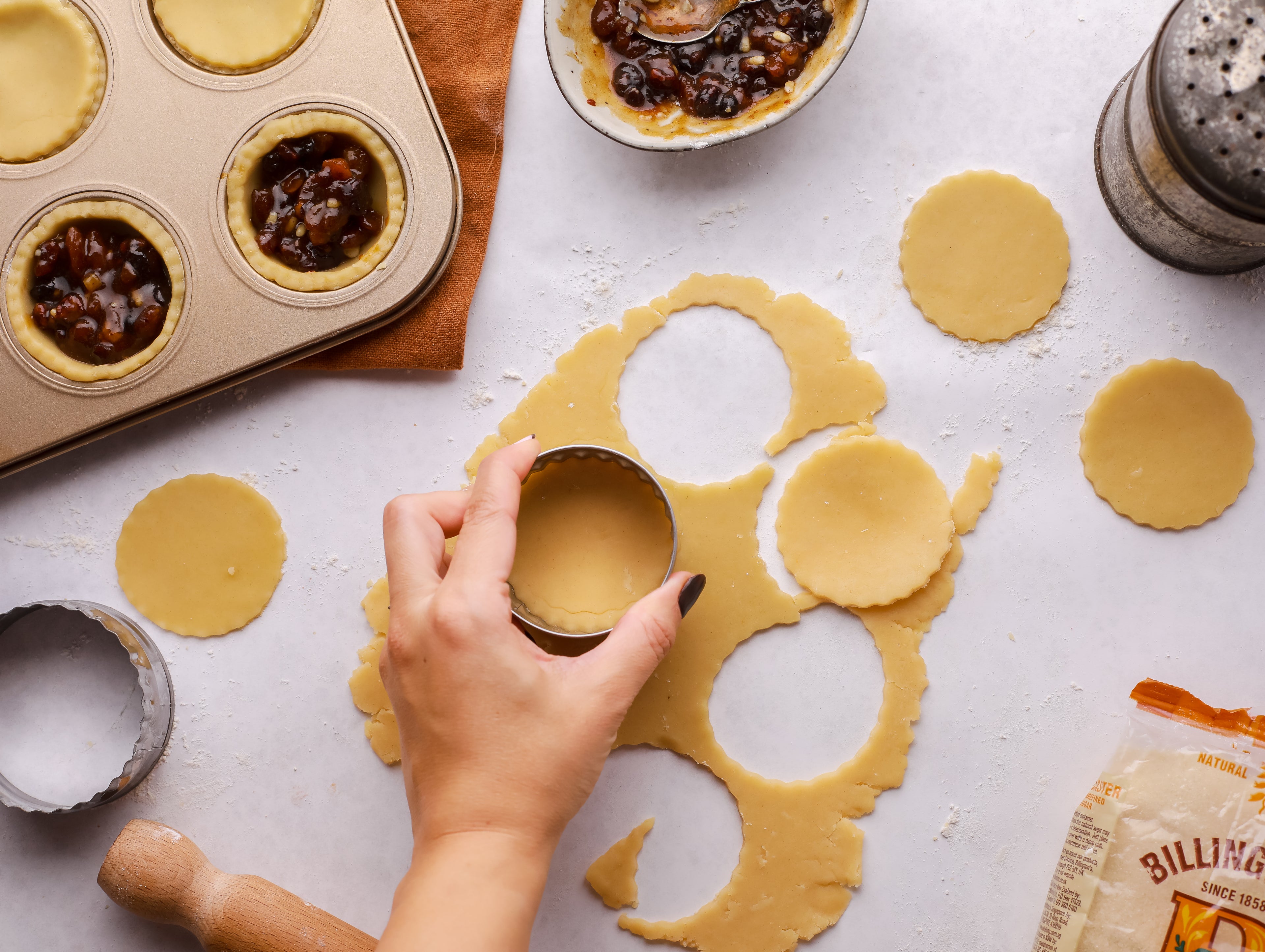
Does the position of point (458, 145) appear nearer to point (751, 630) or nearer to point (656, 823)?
point (751, 630)

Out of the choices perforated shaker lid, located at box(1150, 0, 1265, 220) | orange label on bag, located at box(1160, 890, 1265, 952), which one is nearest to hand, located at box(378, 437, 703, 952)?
orange label on bag, located at box(1160, 890, 1265, 952)

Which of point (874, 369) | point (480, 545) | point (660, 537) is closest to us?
point (480, 545)

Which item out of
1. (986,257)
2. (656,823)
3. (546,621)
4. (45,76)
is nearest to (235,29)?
(45,76)

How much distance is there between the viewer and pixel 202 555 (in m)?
2.04

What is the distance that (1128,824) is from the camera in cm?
169

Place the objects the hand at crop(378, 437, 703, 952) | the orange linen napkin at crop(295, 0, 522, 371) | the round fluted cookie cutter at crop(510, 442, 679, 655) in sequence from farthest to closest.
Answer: the orange linen napkin at crop(295, 0, 522, 371), the round fluted cookie cutter at crop(510, 442, 679, 655), the hand at crop(378, 437, 703, 952)

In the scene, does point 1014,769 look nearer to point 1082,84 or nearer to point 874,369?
point 874,369

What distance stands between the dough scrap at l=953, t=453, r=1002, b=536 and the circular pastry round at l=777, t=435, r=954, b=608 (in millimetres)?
31

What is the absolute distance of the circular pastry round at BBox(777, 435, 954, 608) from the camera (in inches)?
76.0

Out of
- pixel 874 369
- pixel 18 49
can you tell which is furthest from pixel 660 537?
pixel 18 49

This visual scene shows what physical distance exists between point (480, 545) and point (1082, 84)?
72.7 inches

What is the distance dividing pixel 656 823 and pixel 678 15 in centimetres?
194

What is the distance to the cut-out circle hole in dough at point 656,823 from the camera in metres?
1.95

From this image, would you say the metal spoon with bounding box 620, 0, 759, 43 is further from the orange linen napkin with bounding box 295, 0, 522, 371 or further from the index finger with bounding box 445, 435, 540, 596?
the index finger with bounding box 445, 435, 540, 596
